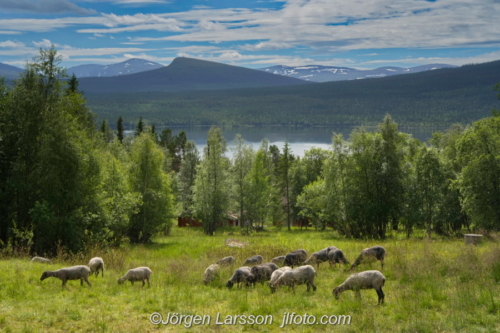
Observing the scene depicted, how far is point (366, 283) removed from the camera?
468 inches

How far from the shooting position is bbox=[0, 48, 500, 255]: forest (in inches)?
959

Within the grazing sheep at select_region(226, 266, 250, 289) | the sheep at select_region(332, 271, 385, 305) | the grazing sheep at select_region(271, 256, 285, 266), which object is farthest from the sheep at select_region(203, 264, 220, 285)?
the sheep at select_region(332, 271, 385, 305)

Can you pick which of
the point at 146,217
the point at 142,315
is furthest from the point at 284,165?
the point at 142,315

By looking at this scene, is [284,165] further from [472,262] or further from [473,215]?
[472,262]

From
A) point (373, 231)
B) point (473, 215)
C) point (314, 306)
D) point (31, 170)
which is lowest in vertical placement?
point (373, 231)

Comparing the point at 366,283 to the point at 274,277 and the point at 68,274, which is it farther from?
the point at 68,274

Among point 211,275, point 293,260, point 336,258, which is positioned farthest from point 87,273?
point 336,258

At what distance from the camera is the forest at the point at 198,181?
24.4 metres

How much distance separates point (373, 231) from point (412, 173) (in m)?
6.21

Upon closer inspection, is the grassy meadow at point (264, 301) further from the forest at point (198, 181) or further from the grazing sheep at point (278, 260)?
the forest at point (198, 181)

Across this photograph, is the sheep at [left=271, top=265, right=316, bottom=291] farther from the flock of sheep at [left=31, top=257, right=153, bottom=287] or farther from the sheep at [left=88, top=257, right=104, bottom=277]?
the sheep at [left=88, top=257, right=104, bottom=277]

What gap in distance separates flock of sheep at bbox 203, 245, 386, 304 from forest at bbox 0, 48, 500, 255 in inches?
413

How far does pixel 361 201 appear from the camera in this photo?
3688cm

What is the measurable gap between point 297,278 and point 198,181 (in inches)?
1418
